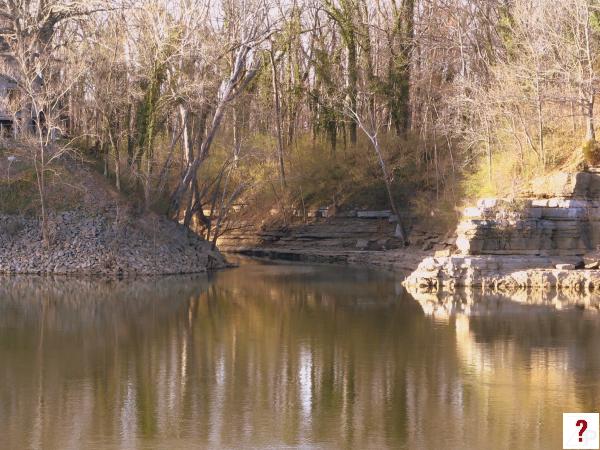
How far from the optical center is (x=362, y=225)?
155 ft

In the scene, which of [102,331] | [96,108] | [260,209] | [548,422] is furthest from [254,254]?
[548,422]

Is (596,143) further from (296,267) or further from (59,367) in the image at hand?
(59,367)

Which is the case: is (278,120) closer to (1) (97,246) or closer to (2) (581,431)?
(1) (97,246)

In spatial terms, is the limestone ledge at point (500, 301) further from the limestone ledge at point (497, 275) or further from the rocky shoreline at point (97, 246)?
the rocky shoreline at point (97, 246)

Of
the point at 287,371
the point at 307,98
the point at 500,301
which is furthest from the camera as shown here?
the point at 307,98

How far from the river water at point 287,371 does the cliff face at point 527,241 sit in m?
2.51

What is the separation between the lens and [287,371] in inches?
720

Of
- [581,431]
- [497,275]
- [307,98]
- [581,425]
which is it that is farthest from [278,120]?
[581,431]

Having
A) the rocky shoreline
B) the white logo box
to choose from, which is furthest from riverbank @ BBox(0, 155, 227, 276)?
the white logo box

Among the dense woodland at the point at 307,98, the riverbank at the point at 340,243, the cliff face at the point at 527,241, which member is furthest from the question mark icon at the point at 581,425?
the riverbank at the point at 340,243

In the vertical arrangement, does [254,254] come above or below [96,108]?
below

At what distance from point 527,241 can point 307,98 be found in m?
23.8

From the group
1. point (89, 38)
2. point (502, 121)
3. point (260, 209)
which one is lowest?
point (260, 209)

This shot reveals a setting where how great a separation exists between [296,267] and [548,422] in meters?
26.4
